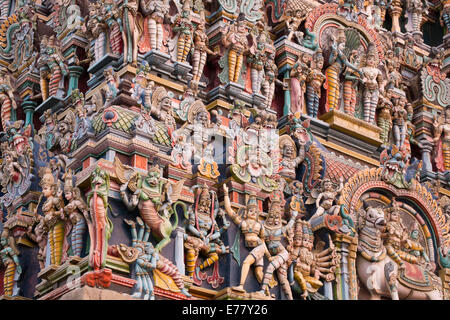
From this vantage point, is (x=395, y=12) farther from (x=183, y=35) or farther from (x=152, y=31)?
(x=152, y=31)

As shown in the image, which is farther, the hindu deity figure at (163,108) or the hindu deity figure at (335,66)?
the hindu deity figure at (335,66)

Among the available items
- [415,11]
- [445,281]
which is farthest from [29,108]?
[415,11]

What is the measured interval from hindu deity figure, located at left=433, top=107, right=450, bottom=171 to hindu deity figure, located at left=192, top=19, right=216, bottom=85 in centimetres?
683

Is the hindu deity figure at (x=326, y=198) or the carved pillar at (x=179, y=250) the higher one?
the hindu deity figure at (x=326, y=198)

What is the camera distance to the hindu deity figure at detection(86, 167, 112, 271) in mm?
19719

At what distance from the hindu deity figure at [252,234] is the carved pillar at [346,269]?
185cm

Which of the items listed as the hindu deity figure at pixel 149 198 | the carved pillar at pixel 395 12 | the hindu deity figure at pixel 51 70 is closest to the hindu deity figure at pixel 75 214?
the hindu deity figure at pixel 149 198

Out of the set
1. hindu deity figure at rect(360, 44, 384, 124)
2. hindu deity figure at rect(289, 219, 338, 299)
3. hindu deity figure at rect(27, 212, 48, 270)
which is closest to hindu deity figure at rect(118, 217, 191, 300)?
hindu deity figure at rect(27, 212, 48, 270)

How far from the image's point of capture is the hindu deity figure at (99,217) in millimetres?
19719

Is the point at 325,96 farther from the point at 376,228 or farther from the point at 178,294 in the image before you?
the point at 178,294

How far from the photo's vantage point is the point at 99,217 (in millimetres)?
19969

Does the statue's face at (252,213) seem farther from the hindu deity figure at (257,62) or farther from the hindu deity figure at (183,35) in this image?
the hindu deity figure at (183,35)
